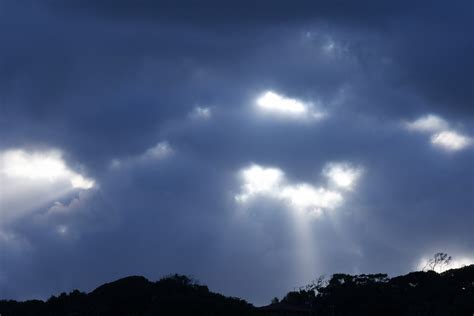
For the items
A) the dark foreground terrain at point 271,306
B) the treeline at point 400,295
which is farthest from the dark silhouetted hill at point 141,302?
the treeline at point 400,295

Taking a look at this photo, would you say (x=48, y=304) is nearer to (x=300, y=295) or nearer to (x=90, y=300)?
(x=90, y=300)

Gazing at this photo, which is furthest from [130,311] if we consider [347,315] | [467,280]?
[467,280]

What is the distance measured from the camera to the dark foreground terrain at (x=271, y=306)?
89250 millimetres

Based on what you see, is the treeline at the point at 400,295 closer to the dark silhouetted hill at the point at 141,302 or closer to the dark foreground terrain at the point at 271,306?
the dark foreground terrain at the point at 271,306

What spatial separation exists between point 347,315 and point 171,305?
30.4m

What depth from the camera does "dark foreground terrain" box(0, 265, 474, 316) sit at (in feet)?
293

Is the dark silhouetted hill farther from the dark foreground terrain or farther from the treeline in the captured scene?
the treeline

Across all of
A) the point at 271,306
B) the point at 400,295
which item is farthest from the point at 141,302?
the point at 400,295

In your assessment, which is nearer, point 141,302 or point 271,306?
point 141,302

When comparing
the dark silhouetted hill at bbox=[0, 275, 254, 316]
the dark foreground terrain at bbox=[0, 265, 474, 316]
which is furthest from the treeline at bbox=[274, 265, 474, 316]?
the dark silhouetted hill at bbox=[0, 275, 254, 316]

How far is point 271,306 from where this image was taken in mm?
110750

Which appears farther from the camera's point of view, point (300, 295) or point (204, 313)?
point (300, 295)

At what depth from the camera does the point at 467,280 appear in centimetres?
10644

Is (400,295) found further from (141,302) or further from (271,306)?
(141,302)
